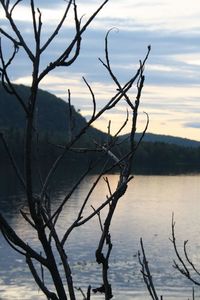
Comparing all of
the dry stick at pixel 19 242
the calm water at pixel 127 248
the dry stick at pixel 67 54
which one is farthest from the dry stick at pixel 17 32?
the calm water at pixel 127 248

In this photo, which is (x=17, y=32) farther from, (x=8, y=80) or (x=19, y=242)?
(x=19, y=242)

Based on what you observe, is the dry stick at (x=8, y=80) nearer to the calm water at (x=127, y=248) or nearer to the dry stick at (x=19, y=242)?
the dry stick at (x=19, y=242)

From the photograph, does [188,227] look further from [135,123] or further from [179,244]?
[135,123]

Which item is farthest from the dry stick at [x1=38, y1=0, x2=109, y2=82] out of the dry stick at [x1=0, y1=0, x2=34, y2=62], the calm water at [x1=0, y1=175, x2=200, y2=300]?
the calm water at [x1=0, y1=175, x2=200, y2=300]

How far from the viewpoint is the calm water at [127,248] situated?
26.0 meters

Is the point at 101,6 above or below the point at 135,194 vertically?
above

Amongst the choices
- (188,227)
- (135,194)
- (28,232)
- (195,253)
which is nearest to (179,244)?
(195,253)

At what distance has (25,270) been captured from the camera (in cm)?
2875

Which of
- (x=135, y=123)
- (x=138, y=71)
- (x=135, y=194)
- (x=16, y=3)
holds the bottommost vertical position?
(x=135, y=194)

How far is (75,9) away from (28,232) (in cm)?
3699

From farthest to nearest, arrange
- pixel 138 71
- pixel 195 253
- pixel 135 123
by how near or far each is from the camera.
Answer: pixel 195 253 → pixel 138 71 → pixel 135 123

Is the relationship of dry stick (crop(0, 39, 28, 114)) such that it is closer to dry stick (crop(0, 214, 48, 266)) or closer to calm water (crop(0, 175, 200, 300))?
dry stick (crop(0, 214, 48, 266))

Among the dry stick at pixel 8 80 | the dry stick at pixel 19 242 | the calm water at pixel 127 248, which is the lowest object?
the calm water at pixel 127 248

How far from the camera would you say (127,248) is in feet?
110
